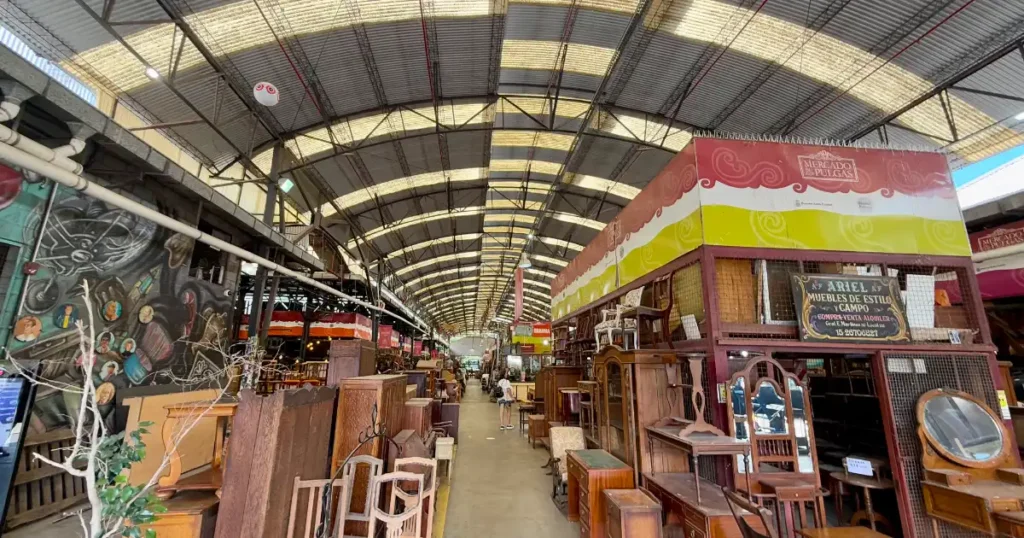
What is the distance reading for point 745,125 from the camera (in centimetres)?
839

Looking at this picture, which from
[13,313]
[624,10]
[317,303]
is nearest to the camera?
[13,313]

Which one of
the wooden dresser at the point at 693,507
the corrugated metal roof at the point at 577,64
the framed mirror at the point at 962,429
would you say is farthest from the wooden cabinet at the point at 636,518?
the corrugated metal roof at the point at 577,64

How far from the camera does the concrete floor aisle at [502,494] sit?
4570mm

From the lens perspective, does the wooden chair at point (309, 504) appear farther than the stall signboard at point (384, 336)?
No

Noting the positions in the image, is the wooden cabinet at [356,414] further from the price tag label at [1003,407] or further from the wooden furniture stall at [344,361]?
the price tag label at [1003,407]

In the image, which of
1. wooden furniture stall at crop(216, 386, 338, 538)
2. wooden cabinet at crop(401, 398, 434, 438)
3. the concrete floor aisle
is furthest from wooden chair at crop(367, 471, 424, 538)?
wooden cabinet at crop(401, 398, 434, 438)

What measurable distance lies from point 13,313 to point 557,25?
8493 mm

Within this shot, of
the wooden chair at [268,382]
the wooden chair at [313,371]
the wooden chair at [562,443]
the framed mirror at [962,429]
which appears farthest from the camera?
the wooden chair at [313,371]

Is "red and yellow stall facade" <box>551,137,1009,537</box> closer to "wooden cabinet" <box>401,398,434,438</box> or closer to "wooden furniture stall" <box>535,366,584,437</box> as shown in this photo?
"wooden cabinet" <box>401,398,434,438</box>

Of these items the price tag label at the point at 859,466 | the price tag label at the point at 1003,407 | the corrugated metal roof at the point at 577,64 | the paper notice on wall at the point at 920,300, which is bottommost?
the price tag label at the point at 859,466

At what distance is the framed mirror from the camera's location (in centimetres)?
375

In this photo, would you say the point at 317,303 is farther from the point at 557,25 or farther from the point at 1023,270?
the point at 1023,270

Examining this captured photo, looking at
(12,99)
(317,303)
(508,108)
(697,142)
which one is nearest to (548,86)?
(508,108)

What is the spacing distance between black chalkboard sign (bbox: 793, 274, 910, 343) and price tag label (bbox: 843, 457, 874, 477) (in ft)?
4.42
